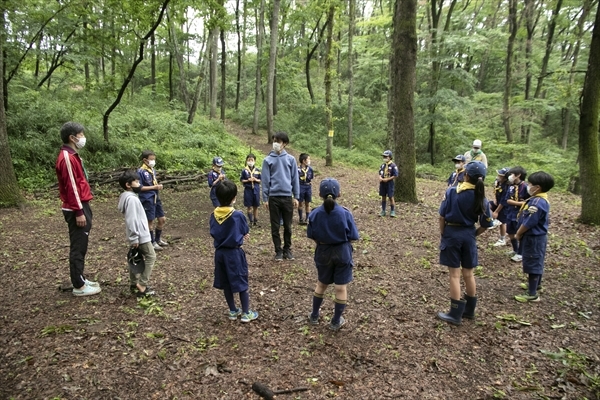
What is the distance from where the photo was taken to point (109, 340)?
153 inches

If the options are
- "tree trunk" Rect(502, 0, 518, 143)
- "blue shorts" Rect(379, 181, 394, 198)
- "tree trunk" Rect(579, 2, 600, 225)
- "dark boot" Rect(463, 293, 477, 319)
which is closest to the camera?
"dark boot" Rect(463, 293, 477, 319)

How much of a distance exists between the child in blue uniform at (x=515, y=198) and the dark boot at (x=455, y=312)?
117 inches

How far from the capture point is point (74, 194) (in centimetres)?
452

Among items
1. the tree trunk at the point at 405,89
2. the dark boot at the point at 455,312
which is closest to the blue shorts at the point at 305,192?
the tree trunk at the point at 405,89

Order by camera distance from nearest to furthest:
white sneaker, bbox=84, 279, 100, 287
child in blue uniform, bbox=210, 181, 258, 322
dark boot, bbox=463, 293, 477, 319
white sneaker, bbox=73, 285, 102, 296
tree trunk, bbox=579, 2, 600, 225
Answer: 1. child in blue uniform, bbox=210, 181, 258, 322
2. dark boot, bbox=463, 293, 477, 319
3. white sneaker, bbox=73, 285, 102, 296
4. white sneaker, bbox=84, 279, 100, 287
5. tree trunk, bbox=579, 2, 600, 225

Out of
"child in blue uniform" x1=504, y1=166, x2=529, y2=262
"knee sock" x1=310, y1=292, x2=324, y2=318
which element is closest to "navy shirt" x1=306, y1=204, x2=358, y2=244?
"knee sock" x1=310, y1=292, x2=324, y2=318

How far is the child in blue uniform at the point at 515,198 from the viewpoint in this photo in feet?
21.4

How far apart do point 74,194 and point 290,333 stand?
10.8 feet

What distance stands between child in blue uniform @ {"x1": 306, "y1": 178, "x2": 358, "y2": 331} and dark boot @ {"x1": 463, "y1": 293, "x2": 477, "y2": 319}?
1692mm

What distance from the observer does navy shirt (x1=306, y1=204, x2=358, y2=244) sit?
13.0 ft

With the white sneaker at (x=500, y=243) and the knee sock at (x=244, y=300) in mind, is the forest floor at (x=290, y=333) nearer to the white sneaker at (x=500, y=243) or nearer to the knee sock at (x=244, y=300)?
the knee sock at (x=244, y=300)

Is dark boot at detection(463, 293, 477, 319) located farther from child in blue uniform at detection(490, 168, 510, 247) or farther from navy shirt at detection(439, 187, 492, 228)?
child in blue uniform at detection(490, 168, 510, 247)

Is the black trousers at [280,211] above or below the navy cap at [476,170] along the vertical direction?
below

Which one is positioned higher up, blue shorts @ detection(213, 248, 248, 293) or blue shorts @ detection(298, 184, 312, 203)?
blue shorts @ detection(298, 184, 312, 203)
